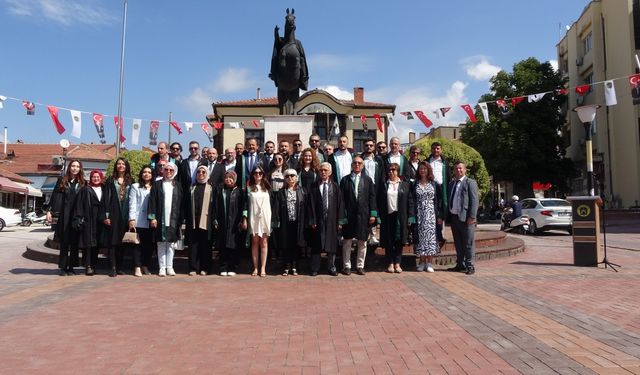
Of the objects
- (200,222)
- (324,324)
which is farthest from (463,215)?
(200,222)

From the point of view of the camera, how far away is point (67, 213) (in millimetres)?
8633

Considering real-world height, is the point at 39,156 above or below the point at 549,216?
above

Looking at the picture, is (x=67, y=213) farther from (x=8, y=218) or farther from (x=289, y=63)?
(x=8, y=218)

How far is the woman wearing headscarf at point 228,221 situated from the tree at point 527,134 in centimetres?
3351

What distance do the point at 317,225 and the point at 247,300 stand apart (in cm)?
232

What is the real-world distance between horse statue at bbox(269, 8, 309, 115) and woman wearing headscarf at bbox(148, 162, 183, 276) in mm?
6137

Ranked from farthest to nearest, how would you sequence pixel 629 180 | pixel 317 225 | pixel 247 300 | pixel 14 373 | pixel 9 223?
pixel 629 180, pixel 9 223, pixel 317 225, pixel 247 300, pixel 14 373

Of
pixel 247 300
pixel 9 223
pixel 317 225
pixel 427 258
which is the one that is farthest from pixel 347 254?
pixel 9 223

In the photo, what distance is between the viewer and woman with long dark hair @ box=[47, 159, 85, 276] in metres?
8.61

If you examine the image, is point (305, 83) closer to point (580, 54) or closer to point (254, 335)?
point (254, 335)

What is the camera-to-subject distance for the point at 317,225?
8.45m

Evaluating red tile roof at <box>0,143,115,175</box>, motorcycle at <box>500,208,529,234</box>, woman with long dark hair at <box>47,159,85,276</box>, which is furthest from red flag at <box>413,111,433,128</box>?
red tile roof at <box>0,143,115,175</box>

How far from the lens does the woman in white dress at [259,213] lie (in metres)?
8.38

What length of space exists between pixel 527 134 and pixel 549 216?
70.3 feet
